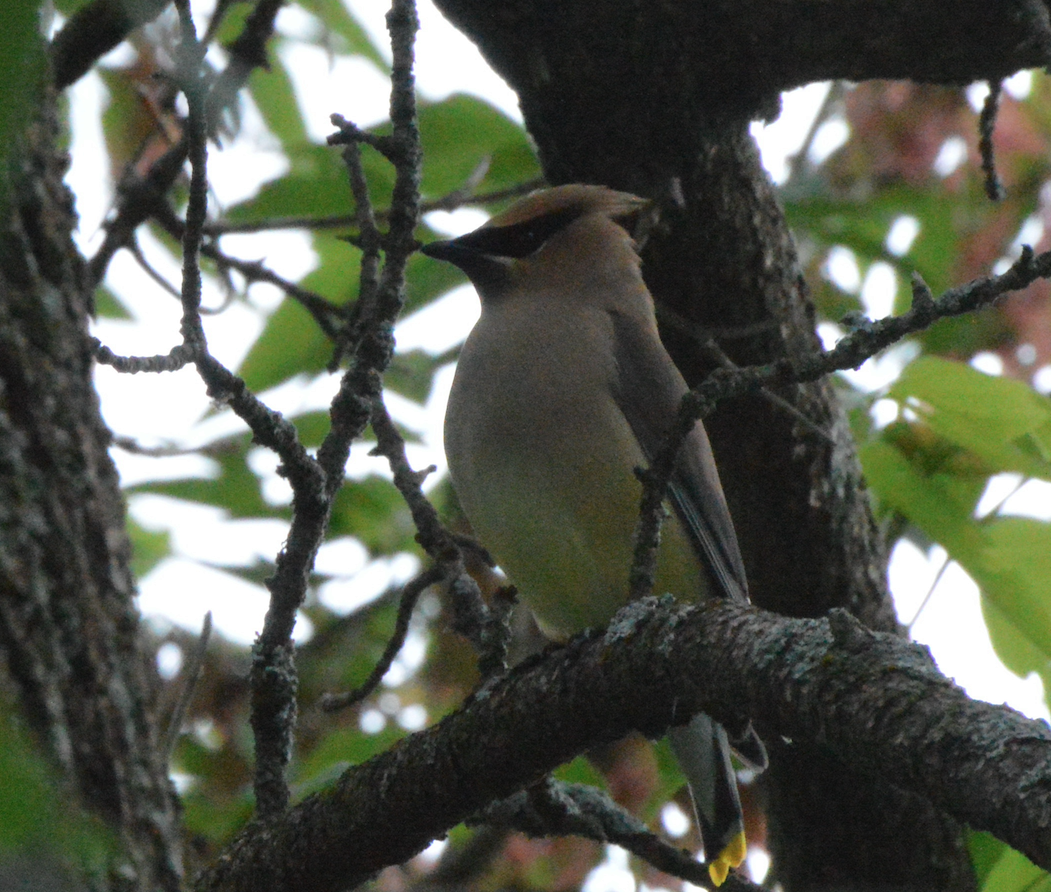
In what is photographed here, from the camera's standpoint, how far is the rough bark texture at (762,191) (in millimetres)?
3213

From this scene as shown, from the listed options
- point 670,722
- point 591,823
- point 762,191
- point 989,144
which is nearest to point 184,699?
point 591,823

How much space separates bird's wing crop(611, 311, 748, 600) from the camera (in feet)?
11.2

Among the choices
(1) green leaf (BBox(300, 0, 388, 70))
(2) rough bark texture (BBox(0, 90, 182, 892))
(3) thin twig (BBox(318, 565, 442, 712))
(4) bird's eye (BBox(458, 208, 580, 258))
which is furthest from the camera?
(1) green leaf (BBox(300, 0, 388, 70))

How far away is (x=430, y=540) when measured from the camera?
2.89 meters

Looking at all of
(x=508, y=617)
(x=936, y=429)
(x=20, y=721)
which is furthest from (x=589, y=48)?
(x=20, y=721)

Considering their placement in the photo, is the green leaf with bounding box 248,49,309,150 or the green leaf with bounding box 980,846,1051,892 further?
the green leaf with bounding box 248,49,309,150

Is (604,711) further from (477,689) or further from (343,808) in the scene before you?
(343,808)

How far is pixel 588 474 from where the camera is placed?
130 inches

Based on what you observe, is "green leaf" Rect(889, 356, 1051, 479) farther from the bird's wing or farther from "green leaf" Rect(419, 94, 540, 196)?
"green leaf" Rect(419, 94, 540, 196)

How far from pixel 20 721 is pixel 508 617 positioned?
145 cm

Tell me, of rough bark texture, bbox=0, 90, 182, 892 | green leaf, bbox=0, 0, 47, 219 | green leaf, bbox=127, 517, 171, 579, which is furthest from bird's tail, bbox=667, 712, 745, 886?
green leaf, bbox=0, 0, 47, 219

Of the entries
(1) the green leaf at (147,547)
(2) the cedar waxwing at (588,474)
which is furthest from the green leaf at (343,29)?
(1) the green leaf at (147,547)

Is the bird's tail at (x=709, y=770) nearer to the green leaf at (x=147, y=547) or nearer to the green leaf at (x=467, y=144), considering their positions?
the green leaf at (x=467, y=144)

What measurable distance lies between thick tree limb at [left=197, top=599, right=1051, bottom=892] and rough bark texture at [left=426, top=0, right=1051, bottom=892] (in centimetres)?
110
